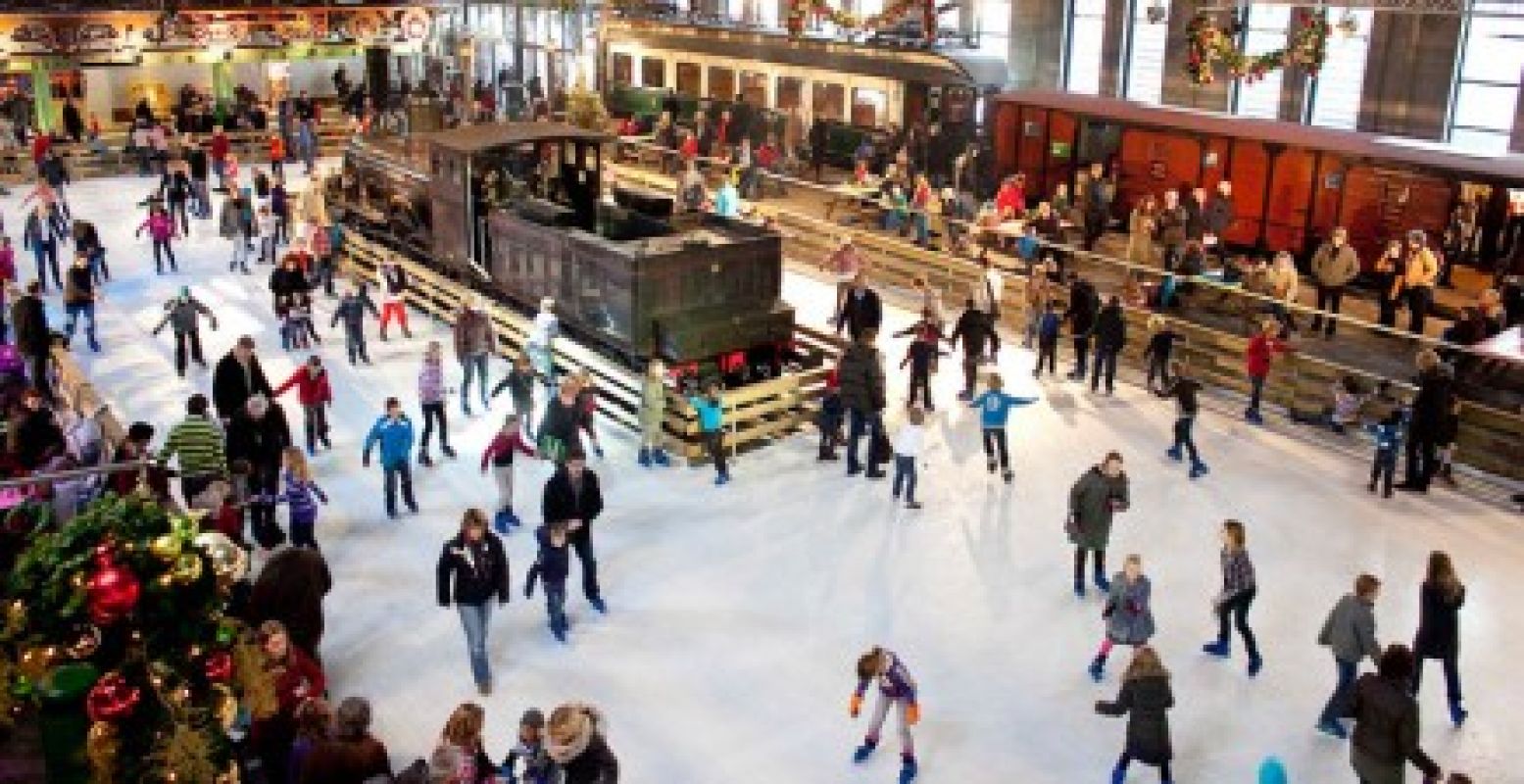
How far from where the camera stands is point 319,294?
22.3 metres

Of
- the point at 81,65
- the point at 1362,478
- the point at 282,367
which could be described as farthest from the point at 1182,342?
the point at 81,65

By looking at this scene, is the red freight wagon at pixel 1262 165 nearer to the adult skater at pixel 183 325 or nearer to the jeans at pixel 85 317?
the adult skater at pixel 183 325

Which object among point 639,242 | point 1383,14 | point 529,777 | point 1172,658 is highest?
point 1383,14

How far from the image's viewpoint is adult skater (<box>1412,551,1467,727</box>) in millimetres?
9758

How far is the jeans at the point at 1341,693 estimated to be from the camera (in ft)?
32.3

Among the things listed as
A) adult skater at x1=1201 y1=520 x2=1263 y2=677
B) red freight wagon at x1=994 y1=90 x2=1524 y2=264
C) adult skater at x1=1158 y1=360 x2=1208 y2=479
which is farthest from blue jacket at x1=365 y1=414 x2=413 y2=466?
red freight wagon at x1=994 y1=90 x2=1524 y2=264

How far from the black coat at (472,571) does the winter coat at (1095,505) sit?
194 inches

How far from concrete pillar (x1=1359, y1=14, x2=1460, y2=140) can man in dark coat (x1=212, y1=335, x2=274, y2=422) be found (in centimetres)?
1812

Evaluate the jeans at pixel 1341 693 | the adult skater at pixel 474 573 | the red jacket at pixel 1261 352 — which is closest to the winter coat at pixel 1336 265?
the red jacket at pixel 1261 352

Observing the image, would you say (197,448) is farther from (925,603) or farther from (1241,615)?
(1241,615)

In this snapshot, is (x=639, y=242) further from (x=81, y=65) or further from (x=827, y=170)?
(x=81, y=65)

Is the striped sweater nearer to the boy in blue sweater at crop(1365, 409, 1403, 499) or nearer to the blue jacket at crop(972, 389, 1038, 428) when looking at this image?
the blue jacket at crop(972, 389, 1038, 428)

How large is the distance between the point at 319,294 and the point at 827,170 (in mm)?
12067

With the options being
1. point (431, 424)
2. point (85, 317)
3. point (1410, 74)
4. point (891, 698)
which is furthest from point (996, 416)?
point (85, 317)
